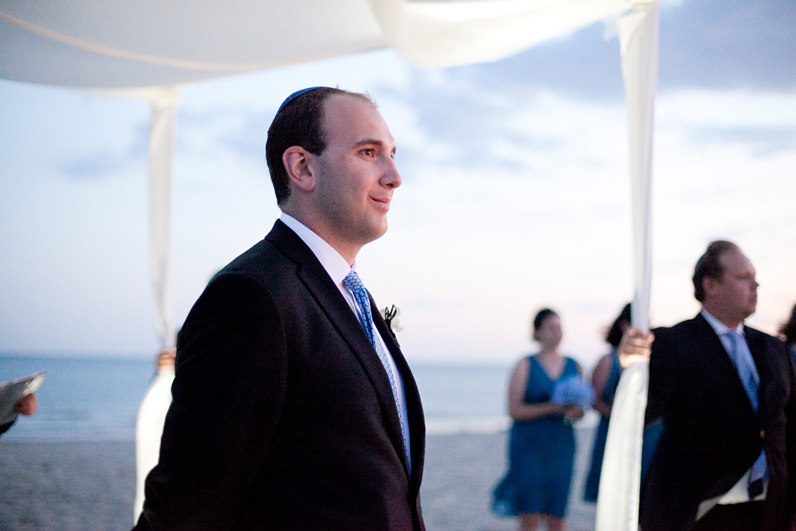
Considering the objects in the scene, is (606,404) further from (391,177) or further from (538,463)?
(391,177)

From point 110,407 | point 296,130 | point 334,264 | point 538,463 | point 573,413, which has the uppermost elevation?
point 296,130

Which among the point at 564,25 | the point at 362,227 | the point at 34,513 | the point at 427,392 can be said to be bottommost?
the point at 427,392

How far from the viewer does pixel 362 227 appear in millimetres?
1605

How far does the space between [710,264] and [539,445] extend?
88.2 inches

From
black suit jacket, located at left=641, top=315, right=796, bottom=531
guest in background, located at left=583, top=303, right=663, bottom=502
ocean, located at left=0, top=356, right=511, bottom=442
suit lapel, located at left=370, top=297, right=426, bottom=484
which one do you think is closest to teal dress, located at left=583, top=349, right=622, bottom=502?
guest in background, located at left=583, top=303, right=663, bottom=502

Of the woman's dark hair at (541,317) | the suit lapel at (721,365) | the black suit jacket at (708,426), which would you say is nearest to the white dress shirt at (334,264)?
the black suit jacket at (708,426)

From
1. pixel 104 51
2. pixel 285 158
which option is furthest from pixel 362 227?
pixel 104 51

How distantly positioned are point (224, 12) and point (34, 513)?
6.02m

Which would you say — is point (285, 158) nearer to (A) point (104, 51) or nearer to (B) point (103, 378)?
(A) point (104, 51)

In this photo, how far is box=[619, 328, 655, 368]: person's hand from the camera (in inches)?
115

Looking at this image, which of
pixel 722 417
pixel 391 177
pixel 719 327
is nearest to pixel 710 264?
pixel 719 327

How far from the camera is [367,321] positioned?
1.61 meters

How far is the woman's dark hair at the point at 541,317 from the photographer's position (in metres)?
5.55

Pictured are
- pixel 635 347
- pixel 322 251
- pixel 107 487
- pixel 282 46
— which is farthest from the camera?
pixel 107 487
